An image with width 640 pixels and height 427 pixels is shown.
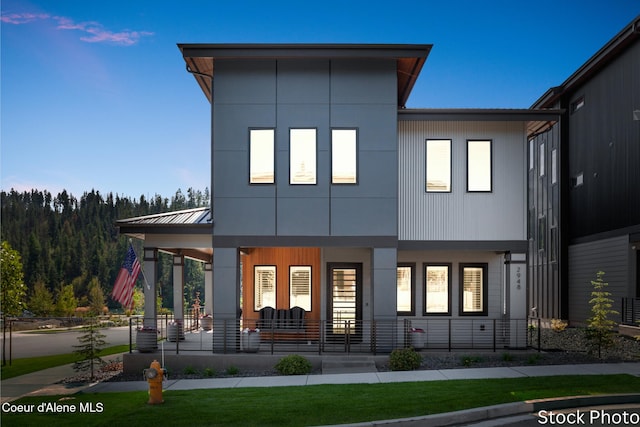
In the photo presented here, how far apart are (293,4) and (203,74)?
103 feet

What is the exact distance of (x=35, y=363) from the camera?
23594 millimetres

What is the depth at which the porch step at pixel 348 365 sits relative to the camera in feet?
56.0

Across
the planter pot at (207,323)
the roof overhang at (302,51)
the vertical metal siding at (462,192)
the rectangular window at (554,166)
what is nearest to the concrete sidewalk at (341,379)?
the vertical metal siding at (462,192)

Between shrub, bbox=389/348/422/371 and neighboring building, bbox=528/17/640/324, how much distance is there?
935 centimetres

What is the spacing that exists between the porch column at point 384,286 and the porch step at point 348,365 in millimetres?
1330

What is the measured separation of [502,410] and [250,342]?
8.68 meters

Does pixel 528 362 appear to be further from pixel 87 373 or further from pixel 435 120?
pixel 87 373

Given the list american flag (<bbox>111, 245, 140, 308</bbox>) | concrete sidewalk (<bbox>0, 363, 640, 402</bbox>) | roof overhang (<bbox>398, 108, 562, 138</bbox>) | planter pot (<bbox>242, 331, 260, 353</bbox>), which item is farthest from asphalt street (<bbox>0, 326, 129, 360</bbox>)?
roof overhang (<bbox>398, 108, 562, 138</bbox>)

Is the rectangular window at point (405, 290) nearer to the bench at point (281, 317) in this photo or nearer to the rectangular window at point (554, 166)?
the bench at point (281, 317)

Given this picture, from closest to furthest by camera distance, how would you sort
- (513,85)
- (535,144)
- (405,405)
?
(405,405) < (535,144) < (513,85)

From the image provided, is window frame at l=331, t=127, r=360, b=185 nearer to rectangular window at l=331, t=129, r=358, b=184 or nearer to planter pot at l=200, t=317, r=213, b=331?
rectangular window at l=331, t=129, r=358, b=184

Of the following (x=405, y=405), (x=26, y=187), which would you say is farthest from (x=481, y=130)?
(x=26, y=187)

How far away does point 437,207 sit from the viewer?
65.5 feet

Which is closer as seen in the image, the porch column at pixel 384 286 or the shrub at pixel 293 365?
the shrub at pixel 293 365
